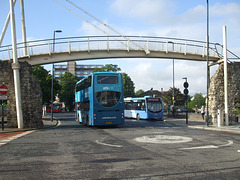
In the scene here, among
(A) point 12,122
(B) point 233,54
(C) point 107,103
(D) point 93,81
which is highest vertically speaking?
(B) point 233,54

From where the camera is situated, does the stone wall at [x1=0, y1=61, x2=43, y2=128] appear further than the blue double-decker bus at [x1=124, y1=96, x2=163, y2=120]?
No

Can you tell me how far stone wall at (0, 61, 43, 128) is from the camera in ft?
63.7

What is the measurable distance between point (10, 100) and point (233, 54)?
18720 millimetres

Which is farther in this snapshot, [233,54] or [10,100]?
[233,54]

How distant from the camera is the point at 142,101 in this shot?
103 feet

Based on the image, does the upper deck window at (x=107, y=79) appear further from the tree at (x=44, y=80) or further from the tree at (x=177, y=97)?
the tree at (x=177, y=97)

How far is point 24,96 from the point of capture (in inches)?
772

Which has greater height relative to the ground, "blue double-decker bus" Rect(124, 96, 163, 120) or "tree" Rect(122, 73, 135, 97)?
"tree" Rect(122, 73, 135, 97)

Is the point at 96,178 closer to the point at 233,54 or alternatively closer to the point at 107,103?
the point at 107,103

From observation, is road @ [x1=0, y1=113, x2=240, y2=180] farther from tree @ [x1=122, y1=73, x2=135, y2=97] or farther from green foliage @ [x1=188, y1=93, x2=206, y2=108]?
tree @ [x1=122, y1=73, x2=135, y2=97]

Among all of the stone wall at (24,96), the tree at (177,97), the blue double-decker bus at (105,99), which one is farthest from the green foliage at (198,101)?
the stone wall at (24,96)

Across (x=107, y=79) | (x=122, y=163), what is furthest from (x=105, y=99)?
(x=122, y=163)

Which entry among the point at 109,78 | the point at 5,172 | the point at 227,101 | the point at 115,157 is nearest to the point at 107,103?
the point at 109,78

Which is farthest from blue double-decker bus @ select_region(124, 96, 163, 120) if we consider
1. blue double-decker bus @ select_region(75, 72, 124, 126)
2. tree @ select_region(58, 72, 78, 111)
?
tree @ select_region(58, 72, 78, 111)
